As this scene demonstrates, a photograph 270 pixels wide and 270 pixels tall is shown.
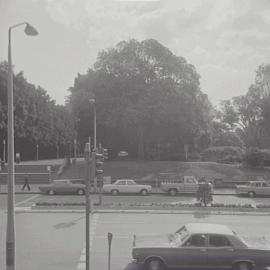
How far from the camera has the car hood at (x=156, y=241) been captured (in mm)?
15016

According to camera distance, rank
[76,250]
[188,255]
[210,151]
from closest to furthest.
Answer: [188,255] < [76,250] < [210,151]

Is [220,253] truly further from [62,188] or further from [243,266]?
[62,188]

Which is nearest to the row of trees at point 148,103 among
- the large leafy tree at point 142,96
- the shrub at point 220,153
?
the large leafy tree at point 142,96

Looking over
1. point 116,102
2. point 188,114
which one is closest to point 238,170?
point 188,114

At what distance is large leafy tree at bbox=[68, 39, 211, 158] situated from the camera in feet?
182

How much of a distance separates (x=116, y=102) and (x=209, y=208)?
93.1 feet

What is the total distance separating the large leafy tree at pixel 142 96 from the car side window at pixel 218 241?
40.0 meters

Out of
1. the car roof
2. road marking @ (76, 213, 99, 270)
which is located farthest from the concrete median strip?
the car roof

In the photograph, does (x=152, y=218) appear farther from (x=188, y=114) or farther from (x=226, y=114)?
(x=226, y=114)

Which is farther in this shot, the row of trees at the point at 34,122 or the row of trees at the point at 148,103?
the row of trees at the point at 34,122

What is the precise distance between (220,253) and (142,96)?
42.2 m

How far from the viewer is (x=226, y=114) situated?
7131 cm

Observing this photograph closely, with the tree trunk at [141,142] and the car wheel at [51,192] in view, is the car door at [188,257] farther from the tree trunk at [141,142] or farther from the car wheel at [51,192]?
the tree trunk at [141,142]

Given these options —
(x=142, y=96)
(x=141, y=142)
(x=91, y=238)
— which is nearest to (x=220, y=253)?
(x=91, y=238)
